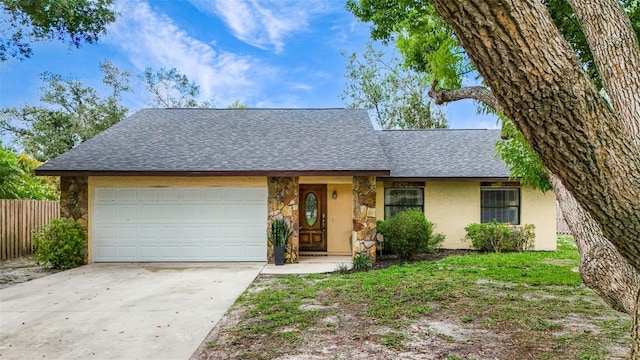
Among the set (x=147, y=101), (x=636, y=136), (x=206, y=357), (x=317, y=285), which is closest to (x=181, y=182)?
(x=317, y=285)

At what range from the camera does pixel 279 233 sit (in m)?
9.96

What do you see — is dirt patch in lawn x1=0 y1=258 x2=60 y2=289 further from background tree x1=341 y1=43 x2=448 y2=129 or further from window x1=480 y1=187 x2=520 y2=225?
background tree x1=341 y1=43 x2=448 y2=129

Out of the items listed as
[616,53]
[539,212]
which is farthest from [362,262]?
[616,53]

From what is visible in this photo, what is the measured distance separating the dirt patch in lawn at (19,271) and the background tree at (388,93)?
69.9ft

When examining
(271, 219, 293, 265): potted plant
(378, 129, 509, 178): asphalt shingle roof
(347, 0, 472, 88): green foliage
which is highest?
(347, 0, 472, 88): green foliage

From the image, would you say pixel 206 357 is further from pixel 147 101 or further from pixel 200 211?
pixel 147 101

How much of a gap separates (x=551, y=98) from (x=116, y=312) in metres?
6.20

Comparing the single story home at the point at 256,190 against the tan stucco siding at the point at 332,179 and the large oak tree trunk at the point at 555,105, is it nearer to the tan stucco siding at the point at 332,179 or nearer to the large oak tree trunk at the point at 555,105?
the tan stucco siding at the point at 332,179

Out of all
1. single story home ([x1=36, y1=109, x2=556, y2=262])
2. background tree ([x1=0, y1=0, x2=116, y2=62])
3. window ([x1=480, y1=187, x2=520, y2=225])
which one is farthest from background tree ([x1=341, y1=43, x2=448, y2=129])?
background tree ([x1=0, y1=0, x2=116, y2=62])

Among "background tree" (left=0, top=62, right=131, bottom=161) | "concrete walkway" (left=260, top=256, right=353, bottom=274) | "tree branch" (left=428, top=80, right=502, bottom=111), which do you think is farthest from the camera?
"background tree" (left=0, top=62, right=131, bottom=161)

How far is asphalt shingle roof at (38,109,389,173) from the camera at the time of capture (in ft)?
32.7

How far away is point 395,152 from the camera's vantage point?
14055 millimetres

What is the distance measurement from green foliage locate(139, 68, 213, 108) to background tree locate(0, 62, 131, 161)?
2.75 m

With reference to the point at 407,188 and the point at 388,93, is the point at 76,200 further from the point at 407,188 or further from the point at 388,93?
the point at 388,93
